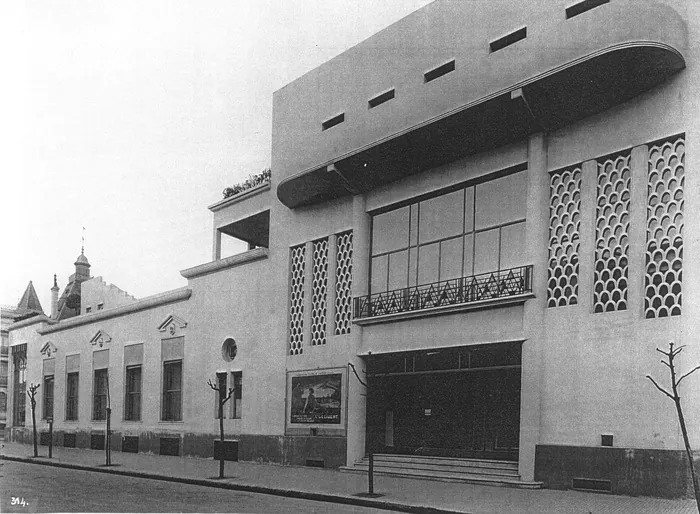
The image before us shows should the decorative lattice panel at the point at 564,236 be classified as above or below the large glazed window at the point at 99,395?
above

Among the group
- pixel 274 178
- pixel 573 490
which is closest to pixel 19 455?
pixel 274 178

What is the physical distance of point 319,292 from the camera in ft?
96.7

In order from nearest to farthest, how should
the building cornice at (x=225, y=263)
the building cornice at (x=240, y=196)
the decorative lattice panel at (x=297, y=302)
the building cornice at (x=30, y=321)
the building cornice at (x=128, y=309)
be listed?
1. the decorative lattice panel at (x=297, y=302)
2. the building cornice at (x=225, y=263)
3. the building cornice at (x=240, y=196)
4. the building cornice at (x=128, y=309)
5. the building cornice at (x=30, y=321)

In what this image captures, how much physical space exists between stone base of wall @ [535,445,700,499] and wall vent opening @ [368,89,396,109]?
11986mm

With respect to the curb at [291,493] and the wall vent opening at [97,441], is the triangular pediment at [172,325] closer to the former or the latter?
the curb at [291,493]

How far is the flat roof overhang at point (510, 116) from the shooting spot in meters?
18.9

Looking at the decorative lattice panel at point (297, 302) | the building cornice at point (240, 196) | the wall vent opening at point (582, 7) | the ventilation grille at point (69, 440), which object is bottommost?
the ventilation grille at point (69, 440)

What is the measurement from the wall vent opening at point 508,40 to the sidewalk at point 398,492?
1184cm

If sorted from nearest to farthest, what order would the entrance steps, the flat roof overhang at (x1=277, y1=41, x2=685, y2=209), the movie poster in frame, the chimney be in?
1. the flat roof overhang at (x1=277, y1=41, x2=685, y2=209)
2. the entrance steps
3. the movie poster in frame
4. the chimney

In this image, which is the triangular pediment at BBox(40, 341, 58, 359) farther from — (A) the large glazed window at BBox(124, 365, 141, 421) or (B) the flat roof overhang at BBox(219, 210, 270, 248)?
(B) the flat roof overhang at BBox(219, 210, 270, 248)

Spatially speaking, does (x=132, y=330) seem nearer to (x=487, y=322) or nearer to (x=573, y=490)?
(x=487, y=322)

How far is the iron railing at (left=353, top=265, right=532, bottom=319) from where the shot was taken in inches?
872

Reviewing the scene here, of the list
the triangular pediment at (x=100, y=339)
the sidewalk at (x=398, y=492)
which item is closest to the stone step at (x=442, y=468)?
the sidewalk at (x=398, y=492)

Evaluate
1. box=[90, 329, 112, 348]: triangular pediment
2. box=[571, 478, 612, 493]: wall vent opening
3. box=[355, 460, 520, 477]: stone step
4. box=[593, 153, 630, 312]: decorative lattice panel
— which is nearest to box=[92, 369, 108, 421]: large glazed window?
box=[90, 329, 112, 348]: triangular pediment
